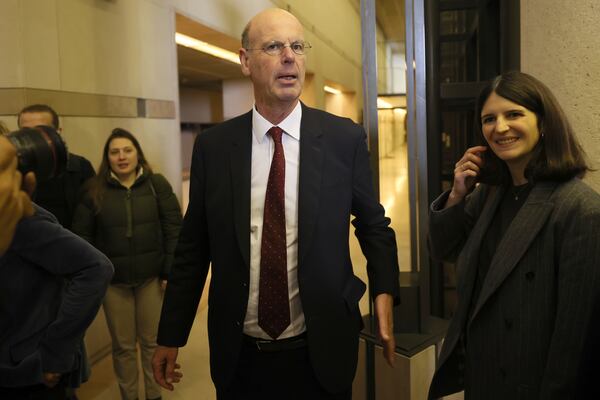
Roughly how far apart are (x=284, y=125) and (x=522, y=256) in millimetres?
888

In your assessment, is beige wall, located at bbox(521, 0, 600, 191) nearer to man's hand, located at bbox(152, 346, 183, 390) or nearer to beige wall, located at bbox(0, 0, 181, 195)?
man's hand, located at bbox(152, 346, 183, 390)

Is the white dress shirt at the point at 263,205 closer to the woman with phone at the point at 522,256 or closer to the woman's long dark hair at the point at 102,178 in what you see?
the woman with phone at the point at 522,256

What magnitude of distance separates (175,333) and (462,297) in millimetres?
1032

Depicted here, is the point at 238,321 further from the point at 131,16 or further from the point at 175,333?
the point at 131,16

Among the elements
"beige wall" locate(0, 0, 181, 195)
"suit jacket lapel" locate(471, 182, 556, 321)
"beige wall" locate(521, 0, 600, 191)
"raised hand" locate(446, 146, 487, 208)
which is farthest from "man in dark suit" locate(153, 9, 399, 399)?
"beige wall" locate(0, 0, 181, 195)

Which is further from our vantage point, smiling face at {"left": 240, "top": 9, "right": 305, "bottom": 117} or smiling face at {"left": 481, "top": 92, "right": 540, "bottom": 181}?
smiling face at {"left": 240, "top": 9, "right": 305, "bottom": 117}

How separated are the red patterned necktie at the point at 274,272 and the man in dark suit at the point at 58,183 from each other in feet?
6.62

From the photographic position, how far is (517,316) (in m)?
1.48

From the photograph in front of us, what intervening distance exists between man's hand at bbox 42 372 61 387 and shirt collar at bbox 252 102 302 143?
109cm

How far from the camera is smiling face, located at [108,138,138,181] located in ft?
10.8

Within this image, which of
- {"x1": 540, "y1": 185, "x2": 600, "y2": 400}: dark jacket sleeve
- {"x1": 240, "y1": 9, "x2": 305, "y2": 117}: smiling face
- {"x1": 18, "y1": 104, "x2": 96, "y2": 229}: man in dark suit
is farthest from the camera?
{"x1": 18, "y1": 104, "x2": 96, "y2": 229}: man in dark suit

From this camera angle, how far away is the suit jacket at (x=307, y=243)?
5.61 ft

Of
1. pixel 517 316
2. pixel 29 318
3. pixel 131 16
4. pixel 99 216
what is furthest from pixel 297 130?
pixel 131 16

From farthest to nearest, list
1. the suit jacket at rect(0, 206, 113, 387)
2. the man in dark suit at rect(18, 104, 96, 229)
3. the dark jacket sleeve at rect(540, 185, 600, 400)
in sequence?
the man in dark suit at rect(18, 104, 96, 229) → the suit jacket at rect(0, 206, 113, 387) → the dark jacket sleeve at rect(540, 185, 600, 400)
